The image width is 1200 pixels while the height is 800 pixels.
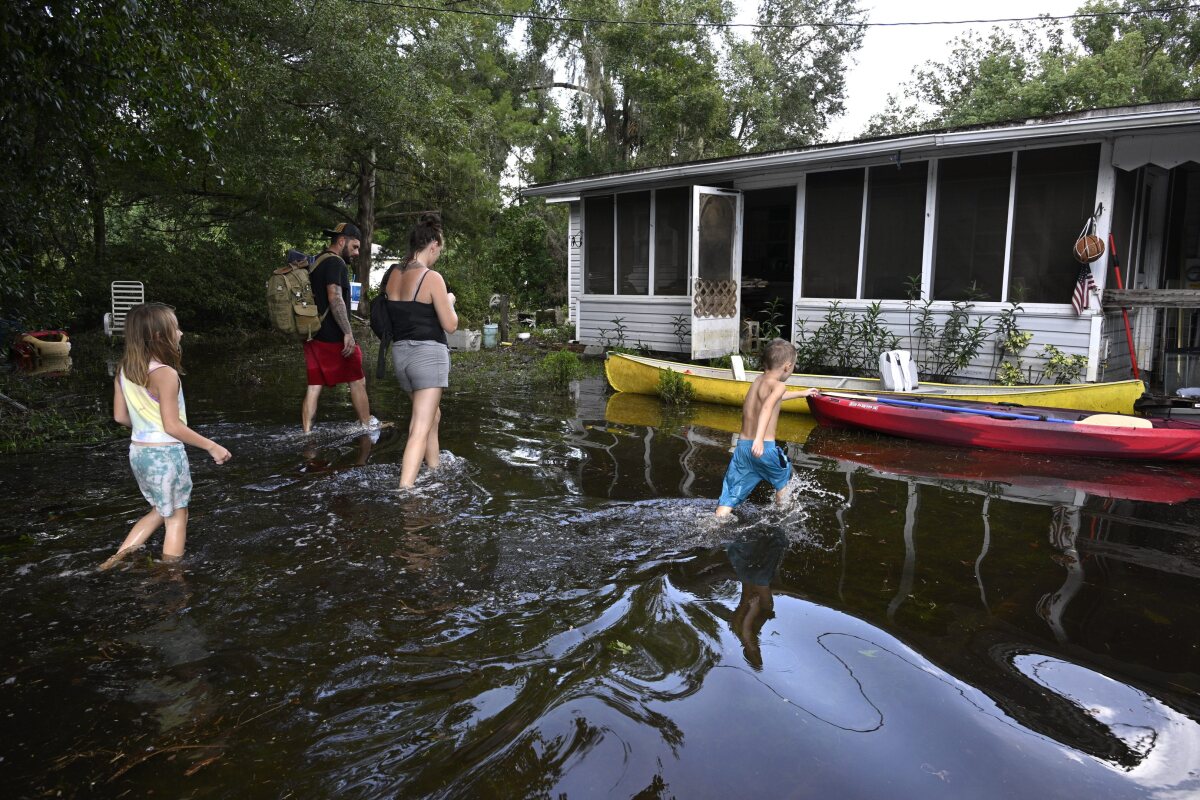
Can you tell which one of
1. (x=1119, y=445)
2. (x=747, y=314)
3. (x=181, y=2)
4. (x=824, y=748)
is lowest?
(x=824, y=748)

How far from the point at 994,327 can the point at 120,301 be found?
18.2 metres

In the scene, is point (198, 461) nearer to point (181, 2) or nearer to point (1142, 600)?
point (181, 2)

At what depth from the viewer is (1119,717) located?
2.90 meters

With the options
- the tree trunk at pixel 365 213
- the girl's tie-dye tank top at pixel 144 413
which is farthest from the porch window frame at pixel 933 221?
the tree trunk at pixel 365 213

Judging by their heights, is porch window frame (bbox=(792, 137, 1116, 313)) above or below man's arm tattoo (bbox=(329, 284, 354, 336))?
above

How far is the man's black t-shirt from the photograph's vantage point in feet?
22.8

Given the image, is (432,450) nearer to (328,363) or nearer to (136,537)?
(328,363)

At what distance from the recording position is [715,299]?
12.7 m

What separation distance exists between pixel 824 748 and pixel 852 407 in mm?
5802

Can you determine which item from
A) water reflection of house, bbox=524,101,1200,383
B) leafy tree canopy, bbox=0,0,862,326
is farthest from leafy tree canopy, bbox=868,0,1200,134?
water reflection of house, bbox=524,101,1200,383

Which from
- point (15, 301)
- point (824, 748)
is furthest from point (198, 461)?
point (824, 748)

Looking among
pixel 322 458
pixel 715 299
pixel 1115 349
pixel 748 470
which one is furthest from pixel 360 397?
pixel 1115 349

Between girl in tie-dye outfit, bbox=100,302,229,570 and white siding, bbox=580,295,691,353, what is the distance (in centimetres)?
1020

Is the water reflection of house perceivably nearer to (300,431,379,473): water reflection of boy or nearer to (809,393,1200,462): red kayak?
(809,393,1200,462): red kayak
